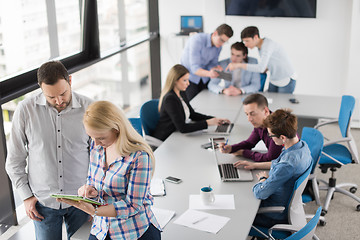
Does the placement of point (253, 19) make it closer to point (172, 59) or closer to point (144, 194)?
point (172, 59)

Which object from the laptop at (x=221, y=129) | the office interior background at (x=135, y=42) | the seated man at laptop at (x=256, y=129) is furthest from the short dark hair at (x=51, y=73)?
the laptop at (x=221, y=129)

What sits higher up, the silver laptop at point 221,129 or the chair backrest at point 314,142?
the chair backrest at point 314,142

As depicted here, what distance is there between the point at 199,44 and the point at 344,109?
2149mm

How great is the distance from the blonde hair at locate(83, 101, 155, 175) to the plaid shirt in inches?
1.8

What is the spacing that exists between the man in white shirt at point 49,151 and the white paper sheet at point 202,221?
2.30ft

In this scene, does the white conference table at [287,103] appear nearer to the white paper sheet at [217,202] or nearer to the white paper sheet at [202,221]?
the white paper sheet at [217,202]

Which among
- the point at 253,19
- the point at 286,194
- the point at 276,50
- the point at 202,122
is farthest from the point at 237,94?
the point at 286,194

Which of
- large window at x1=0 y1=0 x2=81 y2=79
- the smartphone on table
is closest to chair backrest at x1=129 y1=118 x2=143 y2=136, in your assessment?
the smartphone on table

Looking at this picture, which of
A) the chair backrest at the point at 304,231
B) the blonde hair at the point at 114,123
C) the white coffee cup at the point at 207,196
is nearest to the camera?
the blonde hair at the point at 114,123

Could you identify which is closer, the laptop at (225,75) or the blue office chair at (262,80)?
the laptop at (225,75)

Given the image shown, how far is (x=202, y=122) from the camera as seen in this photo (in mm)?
4590

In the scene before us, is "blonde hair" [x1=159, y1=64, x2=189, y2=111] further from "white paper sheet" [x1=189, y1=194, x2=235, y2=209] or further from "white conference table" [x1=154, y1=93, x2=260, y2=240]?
"white paper sheet" [x1=189, y1=194, x2=235, y2=209]

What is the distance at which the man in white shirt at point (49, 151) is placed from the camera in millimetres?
2760

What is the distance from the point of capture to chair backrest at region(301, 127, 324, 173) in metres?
3.90
